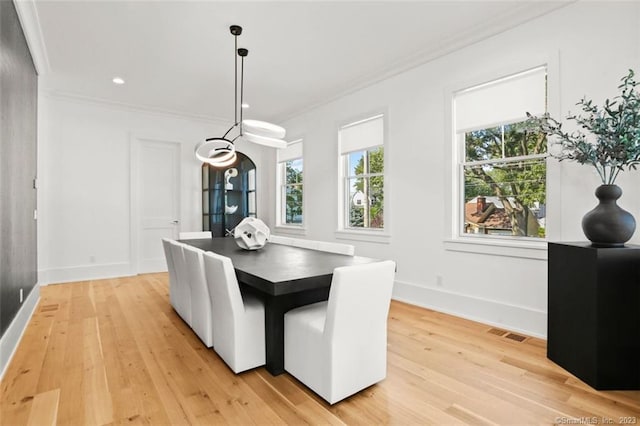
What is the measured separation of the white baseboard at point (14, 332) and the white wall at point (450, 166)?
12.1 feet

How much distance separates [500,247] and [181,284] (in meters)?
3.14

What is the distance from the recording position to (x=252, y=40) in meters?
3.49

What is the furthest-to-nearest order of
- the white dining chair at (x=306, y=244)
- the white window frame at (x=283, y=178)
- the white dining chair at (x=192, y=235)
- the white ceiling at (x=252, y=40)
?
the white window frame at (x=283, y=178)
the white dining chair at (x=192, y=235)
the white dining chair at (x=306, y=244)
the white ceiling at (x=252, y=40)

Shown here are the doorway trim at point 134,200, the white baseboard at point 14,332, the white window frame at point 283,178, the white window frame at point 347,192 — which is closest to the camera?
the white baseboard at point 14,332

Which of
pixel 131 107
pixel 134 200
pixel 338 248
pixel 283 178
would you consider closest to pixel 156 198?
pixel 134 200

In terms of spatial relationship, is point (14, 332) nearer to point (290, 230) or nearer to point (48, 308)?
point (48, 308)

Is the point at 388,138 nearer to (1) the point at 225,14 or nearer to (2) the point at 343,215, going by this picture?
(2) the point at 343,215

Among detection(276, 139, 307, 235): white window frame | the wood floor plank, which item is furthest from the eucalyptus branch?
detection(276, 139, 307, 235): white window frame

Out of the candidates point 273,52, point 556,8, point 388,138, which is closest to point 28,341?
point 273,52

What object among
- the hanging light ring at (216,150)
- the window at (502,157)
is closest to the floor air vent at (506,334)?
the window at (502,157)

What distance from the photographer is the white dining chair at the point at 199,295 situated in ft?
8.62

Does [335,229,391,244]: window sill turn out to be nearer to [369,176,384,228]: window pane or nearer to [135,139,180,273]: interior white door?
[369,176,384,228]: window pane

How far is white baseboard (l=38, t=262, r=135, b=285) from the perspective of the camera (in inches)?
198

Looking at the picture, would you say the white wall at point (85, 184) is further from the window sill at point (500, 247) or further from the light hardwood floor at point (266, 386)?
the window sill at point (500, 247)
